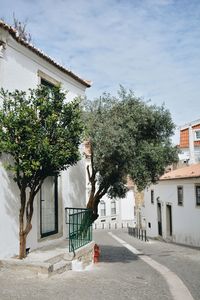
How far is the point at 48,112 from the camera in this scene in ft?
30.2

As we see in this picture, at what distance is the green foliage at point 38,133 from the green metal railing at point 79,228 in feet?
6.36

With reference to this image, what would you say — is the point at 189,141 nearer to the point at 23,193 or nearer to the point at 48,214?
the point at 48,214

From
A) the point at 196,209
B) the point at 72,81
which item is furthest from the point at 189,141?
the point at 72,81

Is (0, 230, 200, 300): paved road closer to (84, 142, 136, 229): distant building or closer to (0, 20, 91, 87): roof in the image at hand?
(0, 20, 91, 87): roof

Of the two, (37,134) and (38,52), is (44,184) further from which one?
(38,52)

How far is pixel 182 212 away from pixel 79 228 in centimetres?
1349

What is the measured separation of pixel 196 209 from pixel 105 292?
14454 mm

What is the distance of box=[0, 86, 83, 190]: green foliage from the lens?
8711 mm

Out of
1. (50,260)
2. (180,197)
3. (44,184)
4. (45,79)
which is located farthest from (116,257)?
(180,197)

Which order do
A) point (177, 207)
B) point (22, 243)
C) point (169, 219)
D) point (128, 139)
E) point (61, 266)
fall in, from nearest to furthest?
point (61, 266)
point (22, 243)
point (128, 139)
point (177, 207)
point (169, 219)

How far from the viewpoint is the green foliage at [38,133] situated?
28.6ft

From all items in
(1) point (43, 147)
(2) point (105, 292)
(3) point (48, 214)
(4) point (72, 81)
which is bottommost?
(2) point (105, 292)

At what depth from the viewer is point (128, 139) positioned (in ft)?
36.1

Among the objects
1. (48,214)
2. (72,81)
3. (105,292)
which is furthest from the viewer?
(72,81)
